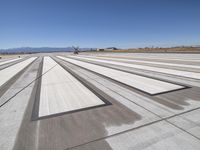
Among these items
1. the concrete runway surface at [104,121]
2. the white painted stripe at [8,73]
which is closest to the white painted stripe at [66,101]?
the concrete runway surface at [104,121]

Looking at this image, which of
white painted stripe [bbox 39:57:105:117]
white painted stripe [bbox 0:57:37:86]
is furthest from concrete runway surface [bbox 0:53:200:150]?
white painted stripe [bbox 0:57:37:86]

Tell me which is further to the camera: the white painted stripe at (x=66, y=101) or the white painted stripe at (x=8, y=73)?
the white painted stripe at (x=8, y=73)

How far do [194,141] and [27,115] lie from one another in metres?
4.05

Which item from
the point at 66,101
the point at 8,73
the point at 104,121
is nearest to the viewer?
the point at 104,121

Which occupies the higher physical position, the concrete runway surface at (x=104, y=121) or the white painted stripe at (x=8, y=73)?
the concrete runway surface at (x=104, y=121)

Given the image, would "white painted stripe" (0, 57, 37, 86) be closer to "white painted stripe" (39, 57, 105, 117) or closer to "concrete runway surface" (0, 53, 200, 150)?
"white painted stripe" (39, 57, 105, 117)

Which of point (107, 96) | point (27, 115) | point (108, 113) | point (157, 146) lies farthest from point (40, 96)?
point (157, 146)

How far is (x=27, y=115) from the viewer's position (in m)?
4.05

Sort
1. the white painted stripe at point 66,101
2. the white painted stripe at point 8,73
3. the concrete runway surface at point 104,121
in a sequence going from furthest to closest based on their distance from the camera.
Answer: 1. the white painted stripe at point 8,73
2. the white painted stripe at point 66,101
3. the concrete runway surface at point 104,121

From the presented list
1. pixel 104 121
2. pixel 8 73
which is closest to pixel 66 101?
pixel 104 121

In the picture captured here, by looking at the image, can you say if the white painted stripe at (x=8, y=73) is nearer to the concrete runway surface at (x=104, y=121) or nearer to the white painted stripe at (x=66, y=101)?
the white painted stripe at (x=66, y=101)

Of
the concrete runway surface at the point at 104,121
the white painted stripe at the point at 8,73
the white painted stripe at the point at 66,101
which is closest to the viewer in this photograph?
the concrete runway surface at the point at 104,121

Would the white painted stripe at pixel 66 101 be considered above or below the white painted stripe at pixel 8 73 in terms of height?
above

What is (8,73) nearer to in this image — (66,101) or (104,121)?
(66,101)
